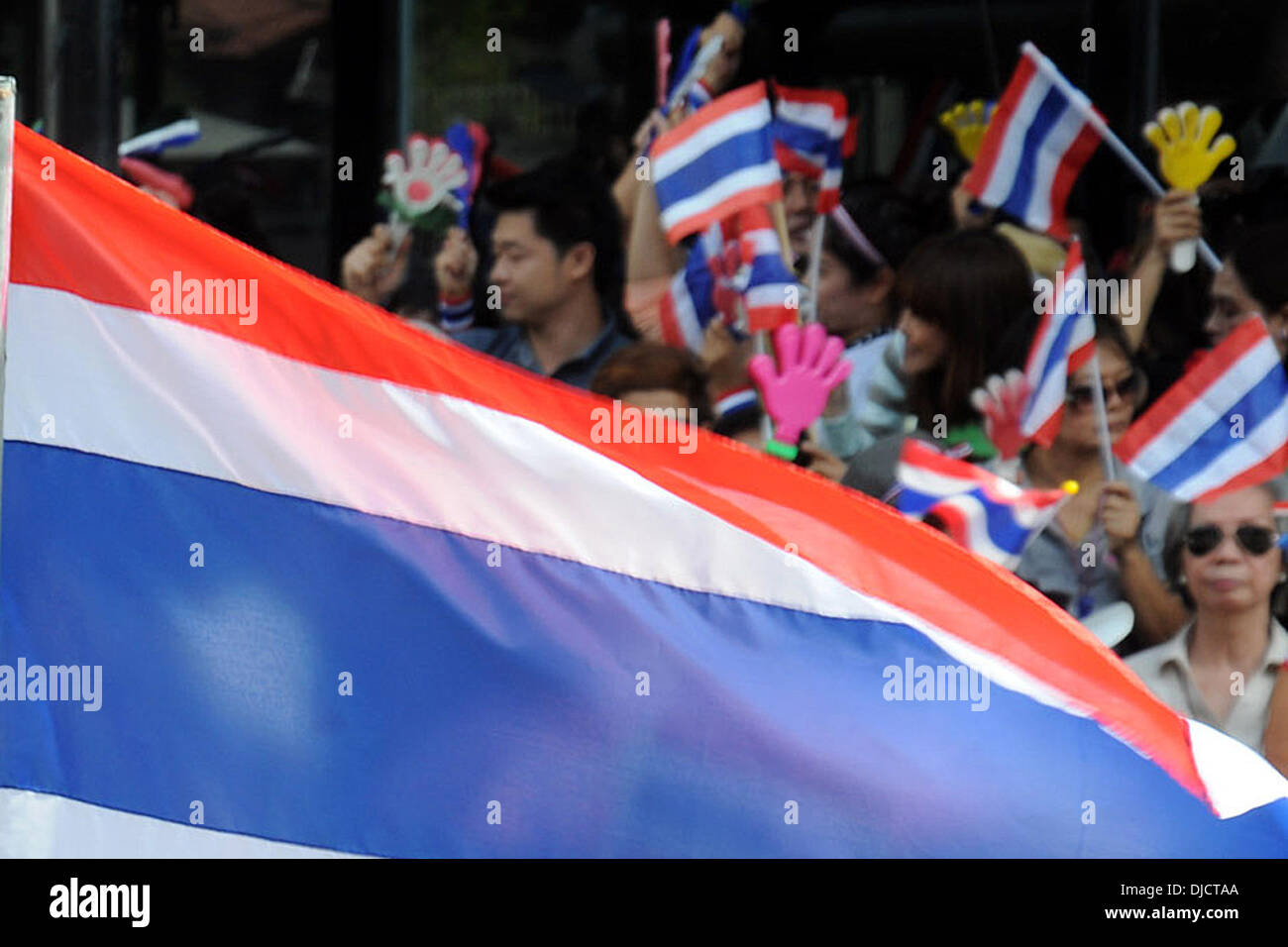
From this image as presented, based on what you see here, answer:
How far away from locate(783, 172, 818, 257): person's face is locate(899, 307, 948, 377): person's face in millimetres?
788

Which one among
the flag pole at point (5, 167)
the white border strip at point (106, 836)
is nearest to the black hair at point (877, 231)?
the white border strip at point (106, 836)

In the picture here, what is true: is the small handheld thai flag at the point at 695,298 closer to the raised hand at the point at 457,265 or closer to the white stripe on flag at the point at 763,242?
the white stripe on flag at the point at 763,242

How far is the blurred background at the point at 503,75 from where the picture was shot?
19.2ft

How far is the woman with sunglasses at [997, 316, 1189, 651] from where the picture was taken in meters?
4.33

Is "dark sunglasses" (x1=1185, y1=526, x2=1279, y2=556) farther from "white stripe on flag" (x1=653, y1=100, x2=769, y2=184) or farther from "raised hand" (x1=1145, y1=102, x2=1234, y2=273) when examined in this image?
"white stripe on flag" (x1=653, y1=100, x2=769, y2=184)

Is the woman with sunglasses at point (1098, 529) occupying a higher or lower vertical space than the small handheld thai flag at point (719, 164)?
lower

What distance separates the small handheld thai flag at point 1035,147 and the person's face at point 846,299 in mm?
356

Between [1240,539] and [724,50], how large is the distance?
2022 millimetres

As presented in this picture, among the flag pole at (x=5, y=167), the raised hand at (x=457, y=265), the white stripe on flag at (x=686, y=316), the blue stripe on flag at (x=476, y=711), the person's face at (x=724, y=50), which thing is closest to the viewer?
the flag pole at (x=5, y=167)

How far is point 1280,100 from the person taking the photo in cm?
583

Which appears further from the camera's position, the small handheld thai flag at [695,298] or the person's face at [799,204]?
the person's face at [799,204]

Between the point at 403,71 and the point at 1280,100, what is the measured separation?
8.48 ft
